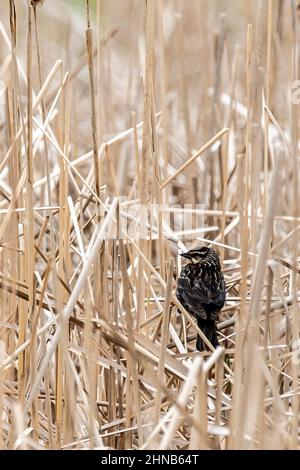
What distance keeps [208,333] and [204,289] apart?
0.81 feet

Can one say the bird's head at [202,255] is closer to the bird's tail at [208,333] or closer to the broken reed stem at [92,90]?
the bird's tail at [208,333]

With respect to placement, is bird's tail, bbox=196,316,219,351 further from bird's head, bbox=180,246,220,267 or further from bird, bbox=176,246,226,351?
bird's head, bbox=180,246,220,267

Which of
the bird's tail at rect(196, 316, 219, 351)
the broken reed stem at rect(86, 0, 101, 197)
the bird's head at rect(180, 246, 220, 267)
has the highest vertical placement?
the broken reed stem at rect(86, 0, 101, 197)

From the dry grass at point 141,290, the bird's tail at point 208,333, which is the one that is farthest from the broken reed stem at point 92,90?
the bird's tail at point 208,333

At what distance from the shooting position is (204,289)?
315 cm

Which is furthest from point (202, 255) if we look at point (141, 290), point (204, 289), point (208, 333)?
point (141, 290)

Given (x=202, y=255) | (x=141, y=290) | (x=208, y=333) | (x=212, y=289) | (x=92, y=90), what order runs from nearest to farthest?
(x=92, y=90) < (x=141, y=290) < (x=208, y=333) < (x=212, y=289) < (x=202, y=255)

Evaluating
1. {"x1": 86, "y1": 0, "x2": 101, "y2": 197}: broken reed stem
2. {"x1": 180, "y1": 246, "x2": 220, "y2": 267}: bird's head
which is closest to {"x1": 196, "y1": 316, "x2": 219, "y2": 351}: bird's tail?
{"x1": 180, "y1": 246, "x2": 220, "y2": 267}: bird's head

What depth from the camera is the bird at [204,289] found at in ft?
9.93

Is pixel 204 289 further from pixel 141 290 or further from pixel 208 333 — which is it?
pixel 141 290

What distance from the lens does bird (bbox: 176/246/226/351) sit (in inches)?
119

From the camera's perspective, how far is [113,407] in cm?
254

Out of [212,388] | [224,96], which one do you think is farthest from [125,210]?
[224,96]
